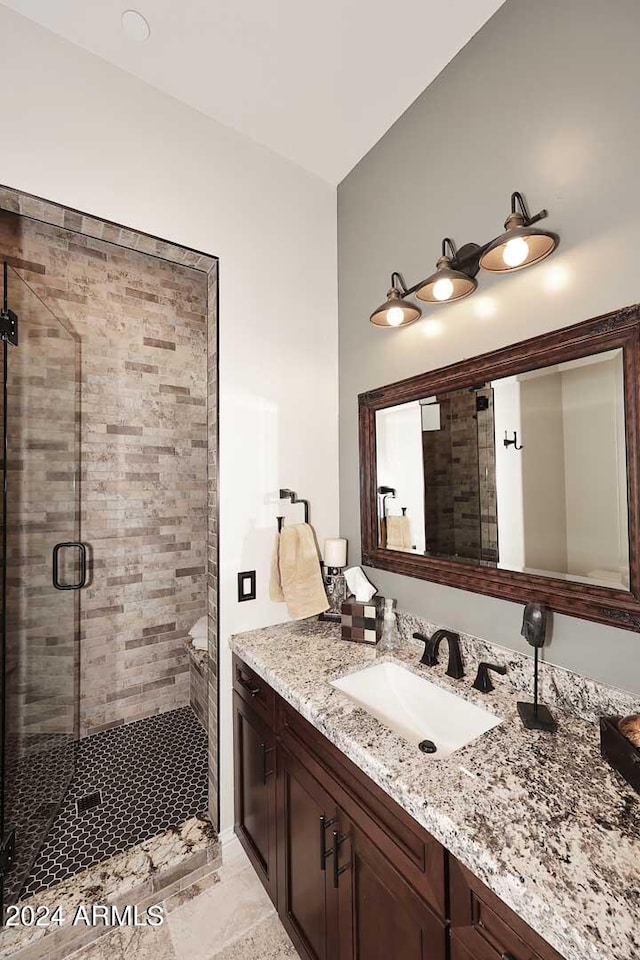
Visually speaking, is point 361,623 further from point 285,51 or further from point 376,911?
point 285,51

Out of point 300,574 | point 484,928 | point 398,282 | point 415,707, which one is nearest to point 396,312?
point 398,282

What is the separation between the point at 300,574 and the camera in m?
1.90

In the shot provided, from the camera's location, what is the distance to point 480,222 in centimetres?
144

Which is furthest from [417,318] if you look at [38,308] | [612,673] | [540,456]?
[38,308]

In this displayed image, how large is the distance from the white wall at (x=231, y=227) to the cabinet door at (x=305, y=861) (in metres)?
0.48

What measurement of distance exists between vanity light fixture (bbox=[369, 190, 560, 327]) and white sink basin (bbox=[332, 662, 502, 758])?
4.42 ft

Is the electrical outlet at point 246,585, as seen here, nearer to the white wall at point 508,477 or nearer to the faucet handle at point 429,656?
the faucet handle at point 429,656

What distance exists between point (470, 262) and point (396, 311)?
32 cm

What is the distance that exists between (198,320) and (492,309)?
2.20m

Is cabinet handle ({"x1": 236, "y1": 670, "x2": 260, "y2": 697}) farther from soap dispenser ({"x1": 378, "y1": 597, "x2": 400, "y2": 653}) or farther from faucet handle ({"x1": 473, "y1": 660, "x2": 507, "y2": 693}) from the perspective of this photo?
faucet handle ({"x1": 473, "y1": 660, "x2": 507, "y2": 693})

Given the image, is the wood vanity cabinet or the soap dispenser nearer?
the wood vanity cabinet

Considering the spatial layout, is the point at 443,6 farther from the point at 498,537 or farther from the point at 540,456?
the point at 498,537

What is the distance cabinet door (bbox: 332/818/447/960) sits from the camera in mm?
852

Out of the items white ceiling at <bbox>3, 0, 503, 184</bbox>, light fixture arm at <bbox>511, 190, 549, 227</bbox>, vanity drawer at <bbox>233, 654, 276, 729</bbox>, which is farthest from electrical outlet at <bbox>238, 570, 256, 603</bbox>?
white ceiling at <bbox>3, 0, 503, 184</bbox>
